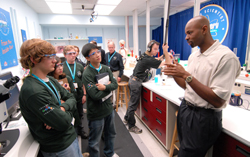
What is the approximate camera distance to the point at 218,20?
4.40 metres

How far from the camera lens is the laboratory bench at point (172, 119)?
1.08 m

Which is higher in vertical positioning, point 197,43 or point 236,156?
point 197,43

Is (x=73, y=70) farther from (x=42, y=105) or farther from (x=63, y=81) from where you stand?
(x=42, y=105)

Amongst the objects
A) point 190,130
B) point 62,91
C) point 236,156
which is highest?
point 62,91

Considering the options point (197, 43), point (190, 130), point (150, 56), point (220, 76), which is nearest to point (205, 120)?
point (190, 130)

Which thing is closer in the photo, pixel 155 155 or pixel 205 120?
pixel 205 120

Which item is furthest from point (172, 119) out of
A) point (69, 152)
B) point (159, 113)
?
point (69, 152)

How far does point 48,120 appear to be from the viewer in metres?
0.88

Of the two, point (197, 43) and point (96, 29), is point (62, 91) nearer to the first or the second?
point (197, 43)

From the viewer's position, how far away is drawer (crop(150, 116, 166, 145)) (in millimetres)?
2044

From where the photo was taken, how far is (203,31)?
3.42 feet

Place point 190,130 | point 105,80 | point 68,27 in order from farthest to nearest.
Answer: point 68,27 < point 105,80 < point 190,130

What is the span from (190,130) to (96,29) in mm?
6731

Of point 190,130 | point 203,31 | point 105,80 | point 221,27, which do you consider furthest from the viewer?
point 221,27
